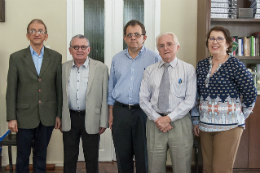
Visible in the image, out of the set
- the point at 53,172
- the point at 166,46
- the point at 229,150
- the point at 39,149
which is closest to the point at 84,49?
the point at 166,46

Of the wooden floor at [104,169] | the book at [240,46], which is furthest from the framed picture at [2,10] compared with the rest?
the book at [240,46]

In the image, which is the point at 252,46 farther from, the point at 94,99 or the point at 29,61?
the point at 29,61

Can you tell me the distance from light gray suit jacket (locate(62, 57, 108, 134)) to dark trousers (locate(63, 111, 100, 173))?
0.06 m

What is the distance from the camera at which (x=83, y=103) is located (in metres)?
2.16

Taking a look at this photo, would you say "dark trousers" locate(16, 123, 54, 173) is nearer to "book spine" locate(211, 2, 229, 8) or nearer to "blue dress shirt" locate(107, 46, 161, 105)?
"blue dress shirt" locate(107, 46, 161, 105)

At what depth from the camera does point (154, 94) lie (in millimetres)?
1957

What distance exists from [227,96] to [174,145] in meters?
0.57

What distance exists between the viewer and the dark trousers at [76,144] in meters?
2.17

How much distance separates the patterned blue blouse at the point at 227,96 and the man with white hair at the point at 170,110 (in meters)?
0.13

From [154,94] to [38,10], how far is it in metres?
2.01

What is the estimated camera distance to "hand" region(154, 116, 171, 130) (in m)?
1.85

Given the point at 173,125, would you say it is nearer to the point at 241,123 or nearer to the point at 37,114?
the point at 241,123

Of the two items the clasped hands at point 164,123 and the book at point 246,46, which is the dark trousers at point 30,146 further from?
the book at point 246,46

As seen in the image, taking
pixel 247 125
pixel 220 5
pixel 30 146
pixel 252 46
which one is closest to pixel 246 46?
pixel 252 46
